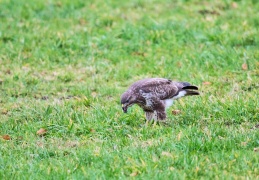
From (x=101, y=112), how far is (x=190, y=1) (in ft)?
21.1

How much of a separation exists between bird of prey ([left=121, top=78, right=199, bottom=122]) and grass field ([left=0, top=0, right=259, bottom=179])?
0.21 m

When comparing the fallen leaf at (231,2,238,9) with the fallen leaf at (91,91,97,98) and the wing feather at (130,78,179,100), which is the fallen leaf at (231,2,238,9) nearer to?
the fallen leaf at (91,91,97,98)

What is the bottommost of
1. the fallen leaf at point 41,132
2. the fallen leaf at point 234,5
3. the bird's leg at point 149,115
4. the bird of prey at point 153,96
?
the fallen leaf at point 41,132

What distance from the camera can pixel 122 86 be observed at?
10398 mm

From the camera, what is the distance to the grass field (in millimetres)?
6828

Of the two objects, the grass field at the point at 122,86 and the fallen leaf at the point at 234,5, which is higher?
the fallen leaf at the point at 234,5

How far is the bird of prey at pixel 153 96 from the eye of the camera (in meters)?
8.06

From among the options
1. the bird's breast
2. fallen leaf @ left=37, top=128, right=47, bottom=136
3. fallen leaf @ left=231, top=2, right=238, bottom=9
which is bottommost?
fallen leaf @ left=37, top=128, right=47, bottom=136

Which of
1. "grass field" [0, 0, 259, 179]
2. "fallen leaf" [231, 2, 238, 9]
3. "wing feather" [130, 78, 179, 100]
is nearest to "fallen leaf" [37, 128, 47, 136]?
"grass field" [0, 0, 259, 179]

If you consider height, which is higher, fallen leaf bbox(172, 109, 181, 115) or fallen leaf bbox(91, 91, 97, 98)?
fallen leaf bbox(172, 109, 181, 115)

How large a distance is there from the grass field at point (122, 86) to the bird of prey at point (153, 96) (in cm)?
21

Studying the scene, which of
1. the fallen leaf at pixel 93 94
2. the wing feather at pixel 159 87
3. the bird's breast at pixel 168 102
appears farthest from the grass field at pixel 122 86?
the wing feather at pixel 159 87

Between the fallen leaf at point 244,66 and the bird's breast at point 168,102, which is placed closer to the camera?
the bird's breast at point 168,102

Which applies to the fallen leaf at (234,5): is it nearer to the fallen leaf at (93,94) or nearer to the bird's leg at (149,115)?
the fallen leaf at (93,94)
